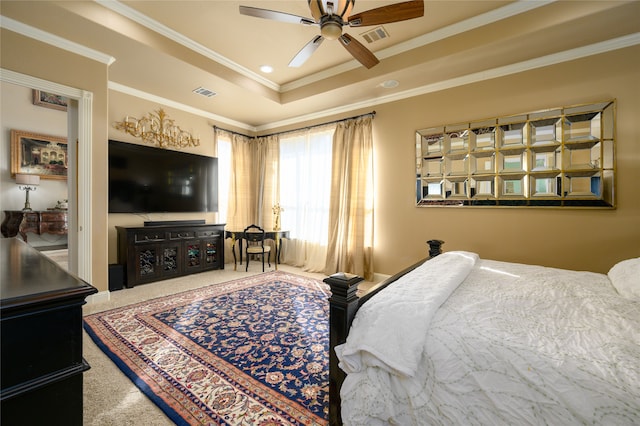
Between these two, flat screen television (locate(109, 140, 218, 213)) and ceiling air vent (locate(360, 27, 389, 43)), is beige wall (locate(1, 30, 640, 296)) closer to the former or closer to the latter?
flat screen television (locate(109, 140, 218, 213))

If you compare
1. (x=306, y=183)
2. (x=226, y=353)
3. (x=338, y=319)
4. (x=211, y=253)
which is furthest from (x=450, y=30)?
(x=211, y=253)

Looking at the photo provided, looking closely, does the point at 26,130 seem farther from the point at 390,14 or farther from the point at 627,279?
the point at 627,279

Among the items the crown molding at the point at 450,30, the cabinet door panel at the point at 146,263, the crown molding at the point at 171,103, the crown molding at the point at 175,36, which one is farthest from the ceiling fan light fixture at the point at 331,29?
the cabinet door panel at the point at 146,263

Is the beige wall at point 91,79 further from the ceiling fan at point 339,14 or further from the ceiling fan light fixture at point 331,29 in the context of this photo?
the ceiling fan light fixture at point 331,29

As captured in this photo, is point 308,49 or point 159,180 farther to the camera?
point 159,180

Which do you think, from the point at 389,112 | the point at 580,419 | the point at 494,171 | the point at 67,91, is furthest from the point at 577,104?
the point at 67,91

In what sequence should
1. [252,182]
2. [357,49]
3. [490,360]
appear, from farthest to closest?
[252,182], [357,49], [490,360]

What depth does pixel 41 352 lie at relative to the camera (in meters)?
0.74

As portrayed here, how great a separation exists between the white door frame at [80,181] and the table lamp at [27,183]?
379 centimetres

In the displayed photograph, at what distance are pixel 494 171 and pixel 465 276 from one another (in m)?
2.06

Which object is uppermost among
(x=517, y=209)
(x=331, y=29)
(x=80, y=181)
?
(x=331, y=29)

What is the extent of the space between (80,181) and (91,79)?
1170 millimetres

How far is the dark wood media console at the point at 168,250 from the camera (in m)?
3.78

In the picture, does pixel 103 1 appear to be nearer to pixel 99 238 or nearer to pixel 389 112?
pixel 99 238
